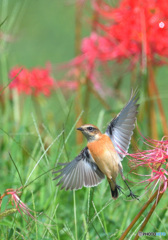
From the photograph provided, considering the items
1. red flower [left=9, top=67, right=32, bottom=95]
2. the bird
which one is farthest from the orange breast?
red flower [left=9, top=67, right=32, bottom=95]

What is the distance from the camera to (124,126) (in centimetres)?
101

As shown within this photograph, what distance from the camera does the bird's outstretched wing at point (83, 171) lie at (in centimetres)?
100

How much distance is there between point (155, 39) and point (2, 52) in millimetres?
725

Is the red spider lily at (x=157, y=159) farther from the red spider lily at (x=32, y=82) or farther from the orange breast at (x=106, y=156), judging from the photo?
the red spider lily at (x=32, y=82)

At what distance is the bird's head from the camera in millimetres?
975

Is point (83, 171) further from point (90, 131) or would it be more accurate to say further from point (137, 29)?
point (137, 29)

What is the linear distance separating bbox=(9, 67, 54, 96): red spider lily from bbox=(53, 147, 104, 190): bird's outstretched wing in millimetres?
1657

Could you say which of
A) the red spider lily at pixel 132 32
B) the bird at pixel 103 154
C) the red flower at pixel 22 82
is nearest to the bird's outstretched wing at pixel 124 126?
the bird at pixel 103 154

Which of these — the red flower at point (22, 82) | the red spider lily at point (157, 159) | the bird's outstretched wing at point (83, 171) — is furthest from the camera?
the red flower at point (22, 82)

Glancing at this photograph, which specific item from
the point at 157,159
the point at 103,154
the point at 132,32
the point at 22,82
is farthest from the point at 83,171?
the point at 22,82

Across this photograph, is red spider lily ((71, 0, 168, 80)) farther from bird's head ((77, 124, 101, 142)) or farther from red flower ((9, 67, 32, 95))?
bird's head ((77, 124, 101, 142))

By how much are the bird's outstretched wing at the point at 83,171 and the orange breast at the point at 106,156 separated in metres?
0.05

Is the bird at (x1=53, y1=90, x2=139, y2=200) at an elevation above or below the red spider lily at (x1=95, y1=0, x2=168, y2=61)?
below

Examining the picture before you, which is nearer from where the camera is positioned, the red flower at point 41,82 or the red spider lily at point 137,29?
the red spider lily at point 137,29
